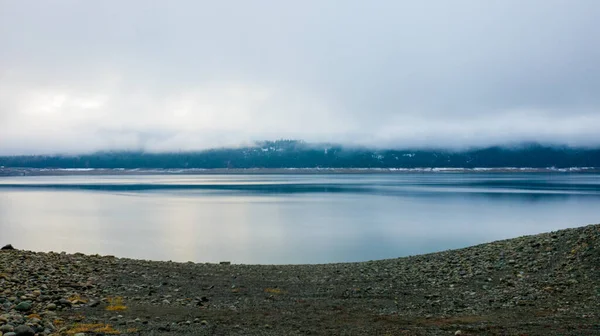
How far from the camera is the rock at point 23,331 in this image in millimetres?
8125

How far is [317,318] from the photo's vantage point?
11.0 meters

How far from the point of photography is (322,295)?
14.0 m

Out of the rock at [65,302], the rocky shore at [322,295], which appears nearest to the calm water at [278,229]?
the rocky shore at [322,295]

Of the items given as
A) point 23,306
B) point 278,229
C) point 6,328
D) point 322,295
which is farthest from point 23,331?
point 278,229

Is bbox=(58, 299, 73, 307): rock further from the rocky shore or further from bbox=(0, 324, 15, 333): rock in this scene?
bbox=(0, 324, 15, 333): rock

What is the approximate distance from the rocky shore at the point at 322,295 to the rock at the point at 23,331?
0.02m

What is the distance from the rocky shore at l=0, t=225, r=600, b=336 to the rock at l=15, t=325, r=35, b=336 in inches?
0.7

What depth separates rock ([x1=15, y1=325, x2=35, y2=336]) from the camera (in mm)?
8125

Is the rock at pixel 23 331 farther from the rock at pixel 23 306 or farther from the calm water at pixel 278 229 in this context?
the calm water at pixel 278 229

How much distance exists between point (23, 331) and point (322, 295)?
796 cm

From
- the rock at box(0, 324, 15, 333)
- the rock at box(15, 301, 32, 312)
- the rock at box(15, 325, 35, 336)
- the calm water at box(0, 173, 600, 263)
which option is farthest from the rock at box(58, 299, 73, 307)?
the calm water at box(0, 173, 600, 263)

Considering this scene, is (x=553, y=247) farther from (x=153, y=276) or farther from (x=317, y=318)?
(x=153, y=276)

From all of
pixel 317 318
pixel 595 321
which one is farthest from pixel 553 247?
pixel 317 318

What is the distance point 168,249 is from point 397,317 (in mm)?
27244
